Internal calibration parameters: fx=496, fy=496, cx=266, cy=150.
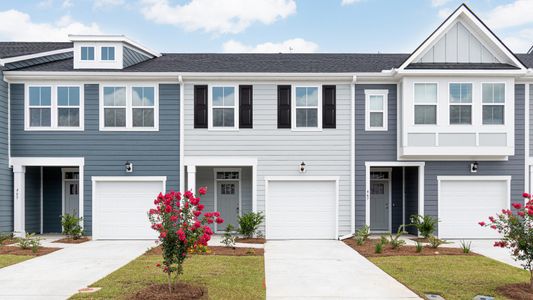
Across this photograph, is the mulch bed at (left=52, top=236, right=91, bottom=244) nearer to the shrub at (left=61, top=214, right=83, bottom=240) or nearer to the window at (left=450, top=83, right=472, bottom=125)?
the shrub at (left=61, top=214, right=83, bottom=240)

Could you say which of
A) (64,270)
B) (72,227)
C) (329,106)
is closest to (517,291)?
(64,270)

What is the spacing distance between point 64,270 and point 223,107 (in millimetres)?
7397

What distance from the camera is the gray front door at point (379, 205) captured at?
1758cm

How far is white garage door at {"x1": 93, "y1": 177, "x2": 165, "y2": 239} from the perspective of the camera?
52.2 ft

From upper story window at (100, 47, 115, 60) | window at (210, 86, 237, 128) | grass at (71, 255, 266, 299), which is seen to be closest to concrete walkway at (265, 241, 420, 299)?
grass at (71, 255, 266, 299)

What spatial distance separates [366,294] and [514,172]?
402 inches

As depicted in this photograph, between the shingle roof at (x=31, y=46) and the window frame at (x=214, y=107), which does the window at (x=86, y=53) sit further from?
the window frame at (x=214, y=107)

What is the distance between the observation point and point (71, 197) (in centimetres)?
1725

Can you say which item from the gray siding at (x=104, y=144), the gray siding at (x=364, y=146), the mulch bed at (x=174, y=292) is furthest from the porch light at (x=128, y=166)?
the mulch bed at (x=174, y=292)

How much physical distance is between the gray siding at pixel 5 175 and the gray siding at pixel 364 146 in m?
11.1

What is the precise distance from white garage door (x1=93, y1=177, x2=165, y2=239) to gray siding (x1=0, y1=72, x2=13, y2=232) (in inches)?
105

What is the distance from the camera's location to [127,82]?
A: 1585 centimetres

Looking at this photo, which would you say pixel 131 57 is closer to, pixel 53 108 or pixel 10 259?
pixel 53 108

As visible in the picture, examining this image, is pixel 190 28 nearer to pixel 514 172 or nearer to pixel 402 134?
pixel 402 134
